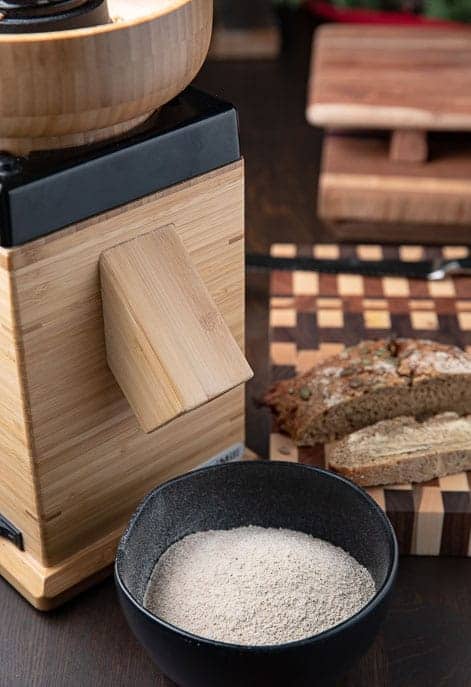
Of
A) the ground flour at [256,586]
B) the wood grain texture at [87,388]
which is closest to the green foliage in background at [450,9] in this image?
the wood grain texture at [87,388]

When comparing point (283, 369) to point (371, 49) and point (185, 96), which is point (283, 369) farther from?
point (371, 49)

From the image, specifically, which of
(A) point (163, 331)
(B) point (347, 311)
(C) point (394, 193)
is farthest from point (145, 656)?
(C) point (394, 193)

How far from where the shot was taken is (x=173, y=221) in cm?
82

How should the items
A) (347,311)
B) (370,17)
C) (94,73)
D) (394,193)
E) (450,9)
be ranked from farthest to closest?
(370,17) < (450,9) < (394,193) < (347,311) < (94,73)

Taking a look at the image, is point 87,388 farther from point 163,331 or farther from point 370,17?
point 370,17

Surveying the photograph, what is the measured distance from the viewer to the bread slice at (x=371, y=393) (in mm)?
1003

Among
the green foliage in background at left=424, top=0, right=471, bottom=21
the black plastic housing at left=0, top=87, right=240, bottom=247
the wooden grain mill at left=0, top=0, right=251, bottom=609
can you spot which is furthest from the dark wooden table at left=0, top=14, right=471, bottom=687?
the green foliage in background at left=424, top=0, right=471, bottom=21

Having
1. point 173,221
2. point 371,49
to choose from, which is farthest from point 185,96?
point 371,49

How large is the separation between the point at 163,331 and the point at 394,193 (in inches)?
30.0

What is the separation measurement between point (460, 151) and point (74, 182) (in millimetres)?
938

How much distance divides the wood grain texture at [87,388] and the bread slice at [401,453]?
0.10 m

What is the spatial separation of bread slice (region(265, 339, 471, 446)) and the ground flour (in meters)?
0.15

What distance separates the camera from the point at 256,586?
0.81 metres

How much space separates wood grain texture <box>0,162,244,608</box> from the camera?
30.0 inches
